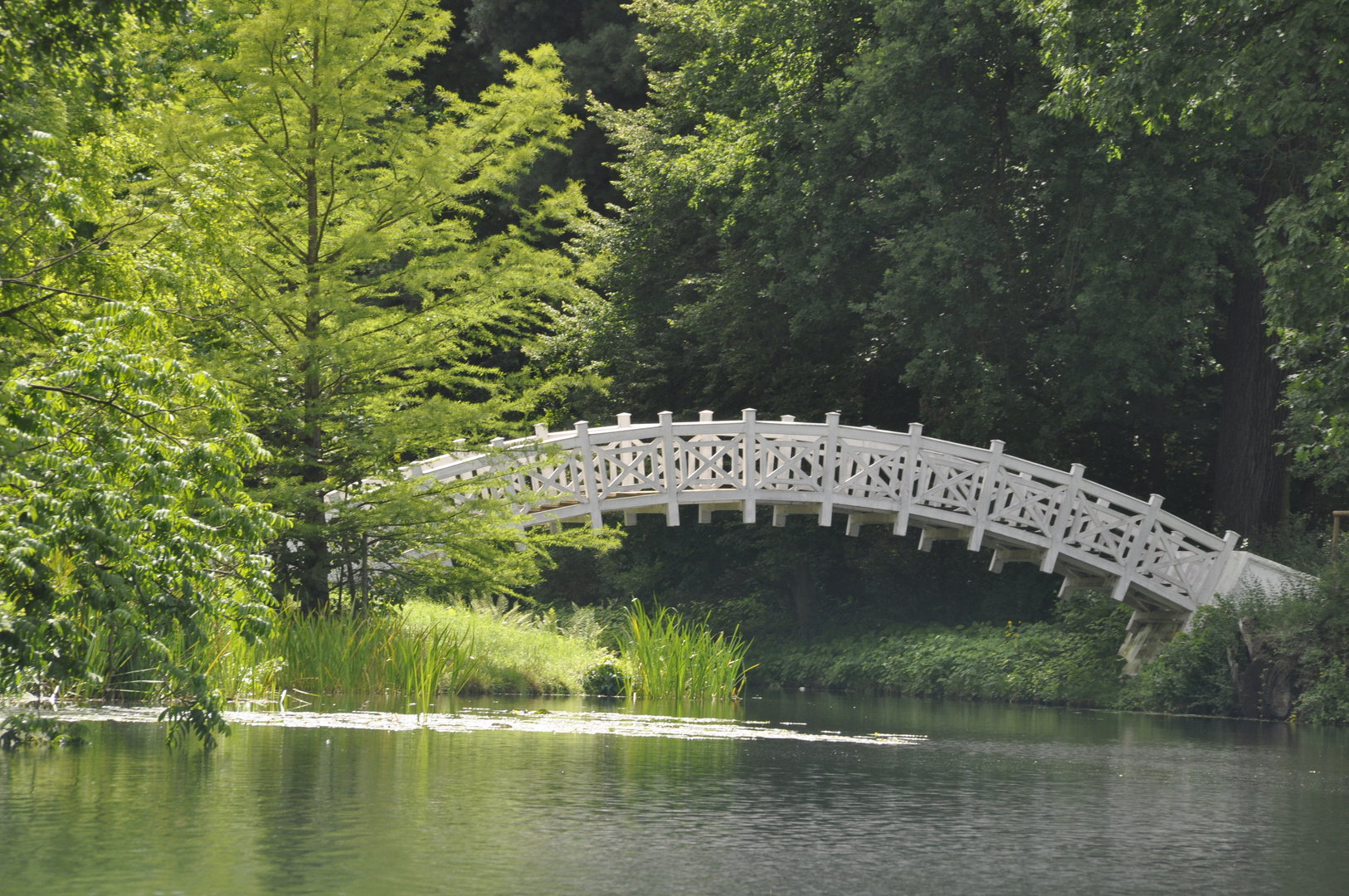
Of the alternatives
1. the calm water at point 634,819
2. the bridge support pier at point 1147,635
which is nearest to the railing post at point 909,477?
the bridge support pier at point 1147,635

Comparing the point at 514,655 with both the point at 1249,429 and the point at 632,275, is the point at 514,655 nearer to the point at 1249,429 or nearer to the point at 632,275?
the point at 1249,429

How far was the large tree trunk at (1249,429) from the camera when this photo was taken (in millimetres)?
23500

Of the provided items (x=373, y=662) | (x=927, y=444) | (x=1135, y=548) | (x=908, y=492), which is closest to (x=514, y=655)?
(x=373, y=662)

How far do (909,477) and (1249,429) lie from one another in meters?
6.23

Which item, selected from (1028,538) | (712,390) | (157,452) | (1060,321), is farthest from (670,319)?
(157,452)

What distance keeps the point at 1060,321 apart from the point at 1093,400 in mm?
2256

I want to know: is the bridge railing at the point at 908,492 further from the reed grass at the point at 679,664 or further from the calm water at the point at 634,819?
the calm water at the point at 634,819

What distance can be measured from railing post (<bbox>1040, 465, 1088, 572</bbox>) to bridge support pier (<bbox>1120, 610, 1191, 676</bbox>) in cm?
172

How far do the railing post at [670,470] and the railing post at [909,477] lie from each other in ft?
10.1

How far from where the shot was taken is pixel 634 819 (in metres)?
6.49

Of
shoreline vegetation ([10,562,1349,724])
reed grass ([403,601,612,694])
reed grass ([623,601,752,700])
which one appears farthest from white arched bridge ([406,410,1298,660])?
reed grass ([623,601,752,700])

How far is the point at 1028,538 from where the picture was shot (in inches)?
840

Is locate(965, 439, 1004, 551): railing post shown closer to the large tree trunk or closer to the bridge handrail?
the bridge handrail

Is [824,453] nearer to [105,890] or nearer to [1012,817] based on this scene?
[1012,817]
